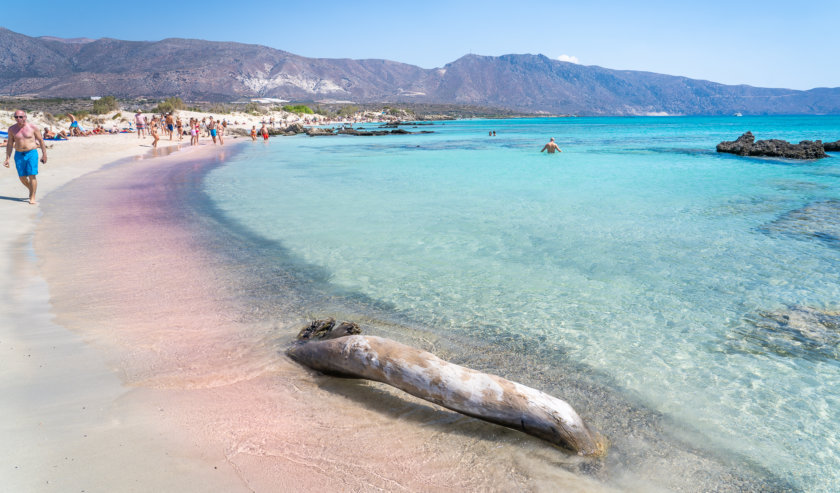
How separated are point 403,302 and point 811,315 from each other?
14.7 ft

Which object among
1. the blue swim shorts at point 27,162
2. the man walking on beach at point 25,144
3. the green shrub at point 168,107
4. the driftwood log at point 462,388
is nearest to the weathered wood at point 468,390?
the driftwood log at point 462,388

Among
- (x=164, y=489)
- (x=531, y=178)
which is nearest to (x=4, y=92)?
(x=531, y=178)

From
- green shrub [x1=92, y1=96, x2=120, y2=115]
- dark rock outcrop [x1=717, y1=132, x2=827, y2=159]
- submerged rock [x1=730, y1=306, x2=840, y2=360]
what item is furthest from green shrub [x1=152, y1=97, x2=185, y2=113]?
submerged rock [x1=730, y1=306, x2=840, y2=360]

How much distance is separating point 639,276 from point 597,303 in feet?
4.47

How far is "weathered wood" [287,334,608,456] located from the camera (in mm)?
3154

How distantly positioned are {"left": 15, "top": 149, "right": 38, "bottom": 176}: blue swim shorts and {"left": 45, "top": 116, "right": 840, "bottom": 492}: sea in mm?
1080

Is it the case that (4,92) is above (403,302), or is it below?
above

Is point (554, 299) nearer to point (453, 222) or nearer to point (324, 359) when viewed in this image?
point (324, 359)

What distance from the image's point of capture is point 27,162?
408 inches

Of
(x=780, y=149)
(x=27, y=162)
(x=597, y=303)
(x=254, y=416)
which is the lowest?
(x=254, y=416)

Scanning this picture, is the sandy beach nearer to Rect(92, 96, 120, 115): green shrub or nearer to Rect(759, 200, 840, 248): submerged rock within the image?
Rect(759, 200, 840, 248): submerged rock

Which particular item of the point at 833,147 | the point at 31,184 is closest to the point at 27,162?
the point at 31,184

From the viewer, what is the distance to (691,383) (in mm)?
4000

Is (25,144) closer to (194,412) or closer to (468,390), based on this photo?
(194,412)
